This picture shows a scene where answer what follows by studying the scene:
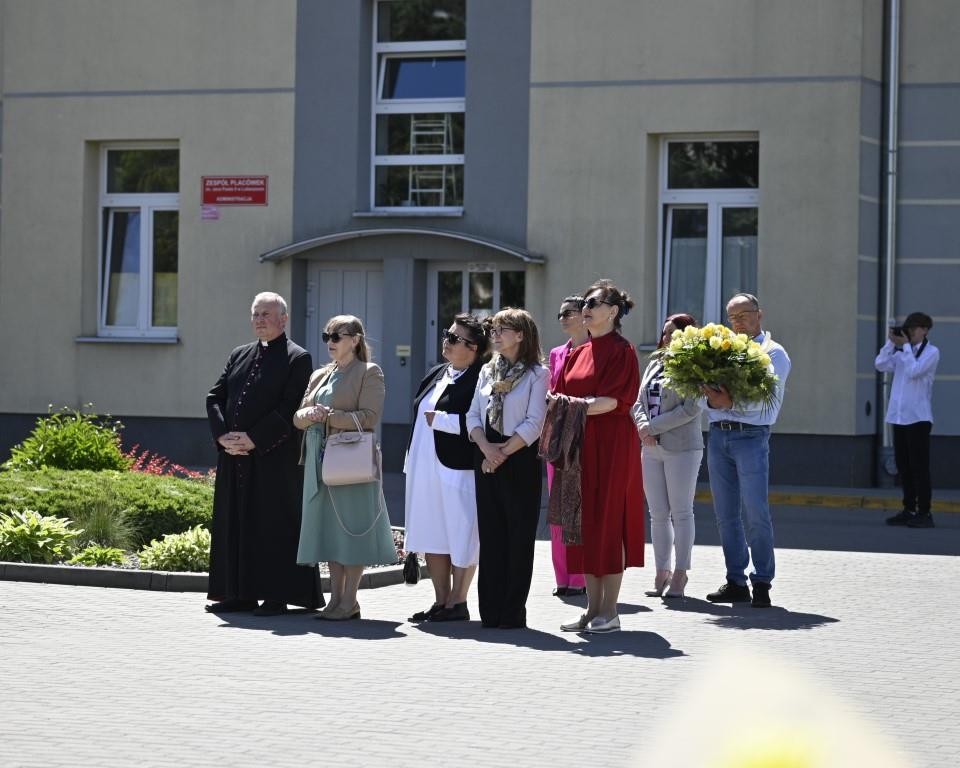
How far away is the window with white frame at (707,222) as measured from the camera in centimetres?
2044

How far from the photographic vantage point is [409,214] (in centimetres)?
2123

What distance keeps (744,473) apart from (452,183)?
10896 millimetres

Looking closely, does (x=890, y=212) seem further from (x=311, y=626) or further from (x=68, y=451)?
(x=311, y=626)

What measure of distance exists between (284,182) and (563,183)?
11.9 feet

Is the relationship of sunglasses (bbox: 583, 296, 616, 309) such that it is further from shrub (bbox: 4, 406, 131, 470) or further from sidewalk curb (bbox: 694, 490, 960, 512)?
sidewalk curb (bbox: 694, 490, 960, 512)

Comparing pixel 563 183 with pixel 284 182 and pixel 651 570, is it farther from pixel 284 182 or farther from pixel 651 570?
pixel 651 570

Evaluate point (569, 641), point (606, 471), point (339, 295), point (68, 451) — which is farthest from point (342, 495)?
point (339, 295)

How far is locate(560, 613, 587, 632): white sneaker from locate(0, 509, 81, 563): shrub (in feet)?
13.2

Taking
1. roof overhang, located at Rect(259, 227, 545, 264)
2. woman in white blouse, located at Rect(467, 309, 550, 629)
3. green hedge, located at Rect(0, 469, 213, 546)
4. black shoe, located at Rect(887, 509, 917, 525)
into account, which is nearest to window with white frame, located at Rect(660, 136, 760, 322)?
roof overhang, located at Rect(259, 227, 545, 264)

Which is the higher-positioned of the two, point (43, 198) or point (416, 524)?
point (43, 198)

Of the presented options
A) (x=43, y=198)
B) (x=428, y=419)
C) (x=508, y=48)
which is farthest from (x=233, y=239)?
(x=428, y=419)

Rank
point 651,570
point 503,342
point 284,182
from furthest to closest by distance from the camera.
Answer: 1. point 284,182
2. point 651,570
3. point 503,342

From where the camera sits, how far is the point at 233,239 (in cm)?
2180

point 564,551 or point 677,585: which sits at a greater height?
point 564,551
